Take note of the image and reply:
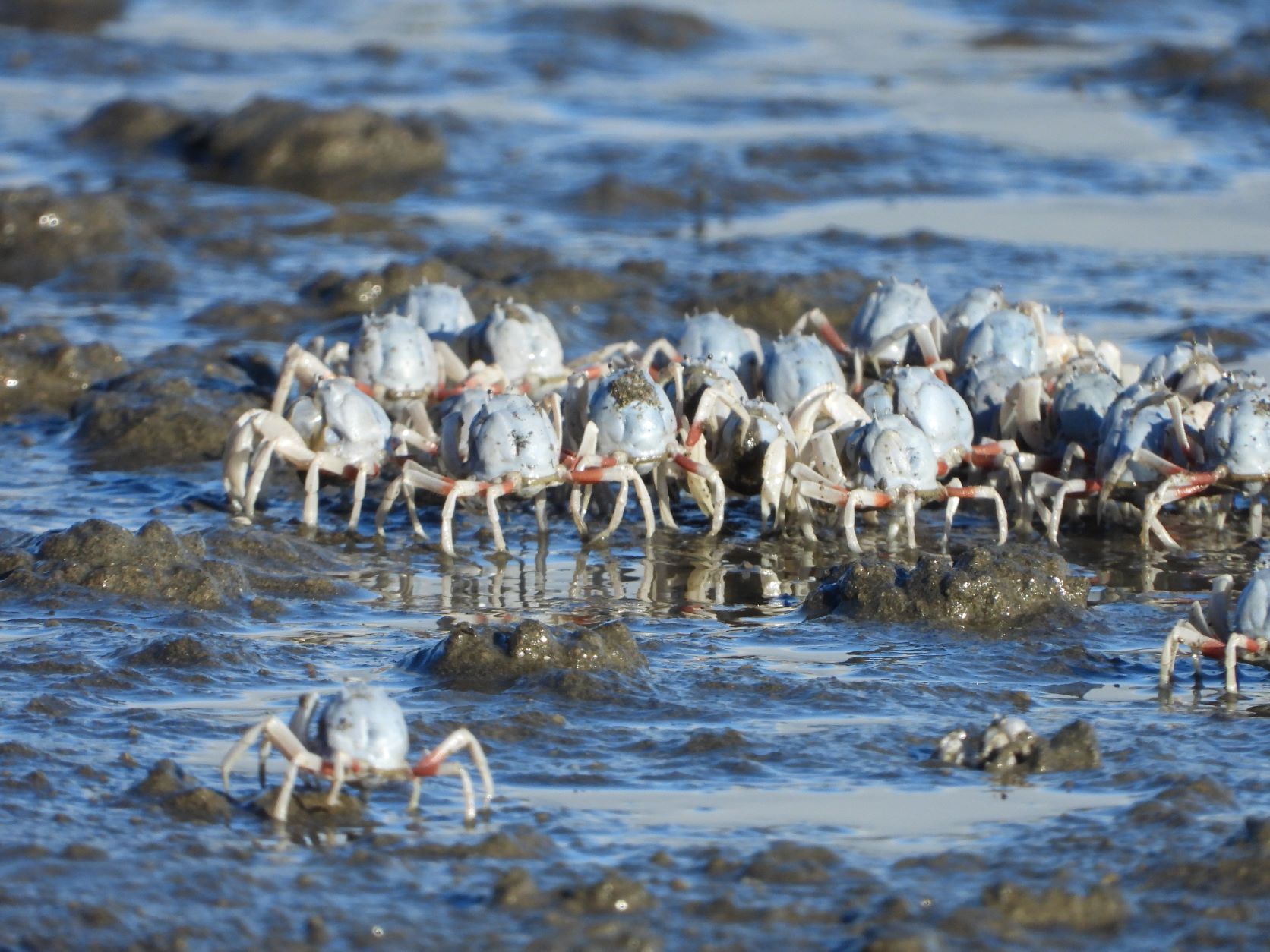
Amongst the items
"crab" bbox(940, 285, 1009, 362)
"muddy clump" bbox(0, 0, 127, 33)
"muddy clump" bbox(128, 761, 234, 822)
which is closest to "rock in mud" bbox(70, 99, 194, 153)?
"muddy clump" bbox(0, 0, 127, 33)

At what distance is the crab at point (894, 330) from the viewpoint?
30.0 feet

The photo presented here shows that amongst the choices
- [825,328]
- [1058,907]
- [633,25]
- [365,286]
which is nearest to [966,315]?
[825,328]

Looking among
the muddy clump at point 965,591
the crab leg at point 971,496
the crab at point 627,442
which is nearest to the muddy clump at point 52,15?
the crab at point 627,442

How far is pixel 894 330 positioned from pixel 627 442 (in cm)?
186

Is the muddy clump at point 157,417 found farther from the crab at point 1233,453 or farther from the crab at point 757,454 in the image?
the crab at point 1233,453

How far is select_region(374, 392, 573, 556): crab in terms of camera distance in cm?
771

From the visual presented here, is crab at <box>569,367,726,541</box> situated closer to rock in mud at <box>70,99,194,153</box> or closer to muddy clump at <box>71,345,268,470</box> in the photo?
muddy clump at <box>71,345,268,470</box>

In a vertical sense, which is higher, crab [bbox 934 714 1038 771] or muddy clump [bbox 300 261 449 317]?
muddy clump [bbox 300 261 449 317]

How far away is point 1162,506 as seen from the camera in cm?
809

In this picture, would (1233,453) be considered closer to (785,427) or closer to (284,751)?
(785,427)

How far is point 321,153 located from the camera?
57.3 ft

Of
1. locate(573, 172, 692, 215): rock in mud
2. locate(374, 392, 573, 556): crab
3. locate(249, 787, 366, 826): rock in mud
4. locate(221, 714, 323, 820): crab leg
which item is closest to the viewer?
locate(221, 714, 323, 820): crab leg

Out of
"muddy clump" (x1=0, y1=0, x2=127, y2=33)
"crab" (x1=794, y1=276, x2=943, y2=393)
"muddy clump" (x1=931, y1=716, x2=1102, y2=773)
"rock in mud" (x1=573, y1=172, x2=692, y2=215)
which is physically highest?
"muddy clump" (x1=0, y1=0, x2=127, y2=33)

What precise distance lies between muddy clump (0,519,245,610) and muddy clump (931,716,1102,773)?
Answer: 2.76 metres
